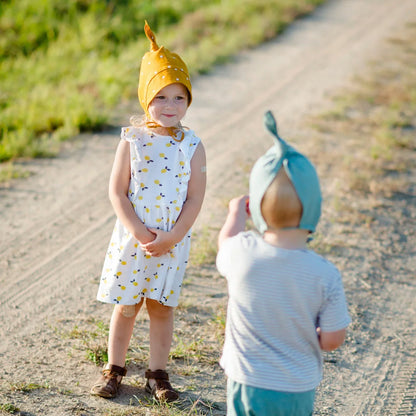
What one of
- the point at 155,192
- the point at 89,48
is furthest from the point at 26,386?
the point at 89,48

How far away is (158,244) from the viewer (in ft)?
9.18

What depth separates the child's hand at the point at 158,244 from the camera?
110 inches

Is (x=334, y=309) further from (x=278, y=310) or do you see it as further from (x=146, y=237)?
(x=146, y=237)

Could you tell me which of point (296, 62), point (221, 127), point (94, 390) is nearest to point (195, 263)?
point (94, 390)

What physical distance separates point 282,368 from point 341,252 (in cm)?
268

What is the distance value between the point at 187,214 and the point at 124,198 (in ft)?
0.97

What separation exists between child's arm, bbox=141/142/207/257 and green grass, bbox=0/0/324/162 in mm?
3546

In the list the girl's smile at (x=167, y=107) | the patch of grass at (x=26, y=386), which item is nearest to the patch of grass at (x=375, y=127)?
the girl's smile at (x=167, y=107)

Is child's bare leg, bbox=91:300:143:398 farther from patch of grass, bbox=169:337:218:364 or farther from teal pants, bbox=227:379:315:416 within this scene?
teal pants, bbox=227:379:315:416

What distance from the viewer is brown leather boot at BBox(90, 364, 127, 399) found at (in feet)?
9.98

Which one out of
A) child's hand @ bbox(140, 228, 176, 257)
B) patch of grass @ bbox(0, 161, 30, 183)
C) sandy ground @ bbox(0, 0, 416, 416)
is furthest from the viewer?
patch of grass @ bbox(0, 161, 30, 183)

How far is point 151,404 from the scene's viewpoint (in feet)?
9.87

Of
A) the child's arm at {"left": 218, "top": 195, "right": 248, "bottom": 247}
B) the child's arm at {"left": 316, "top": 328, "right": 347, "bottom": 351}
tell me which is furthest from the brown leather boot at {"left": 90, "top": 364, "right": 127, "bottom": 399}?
the child's arm at {"left": 316, "top": 328, "right": 347, "bottom": 351}

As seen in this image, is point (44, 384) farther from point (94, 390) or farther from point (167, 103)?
point (167, 103)
